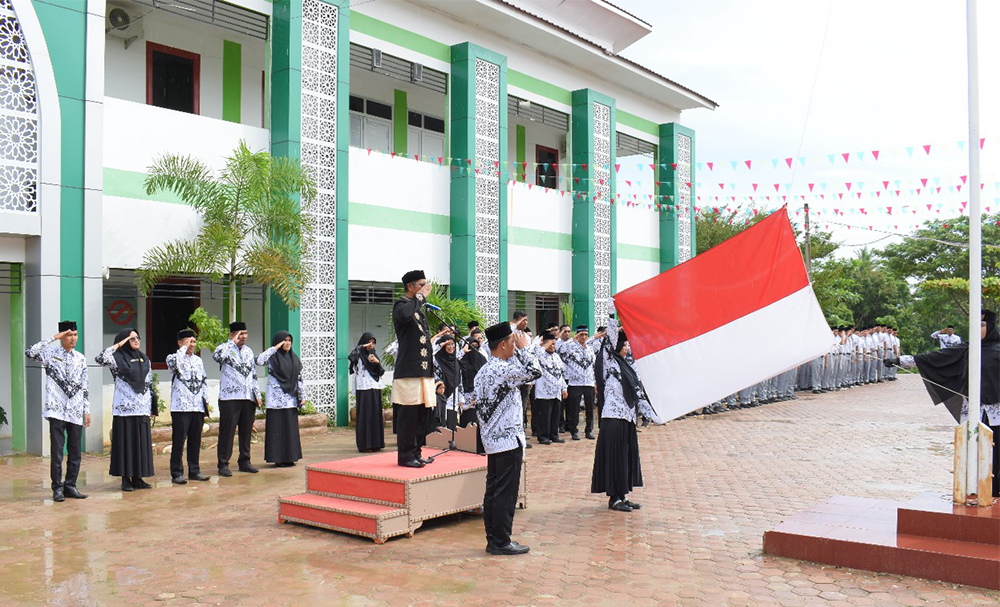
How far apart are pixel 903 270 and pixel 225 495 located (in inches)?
1444

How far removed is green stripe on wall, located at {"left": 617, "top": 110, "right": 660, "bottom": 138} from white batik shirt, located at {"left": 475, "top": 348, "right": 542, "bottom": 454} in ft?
52.4

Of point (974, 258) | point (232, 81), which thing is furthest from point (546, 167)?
point (974, 258)

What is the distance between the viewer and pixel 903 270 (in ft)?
126

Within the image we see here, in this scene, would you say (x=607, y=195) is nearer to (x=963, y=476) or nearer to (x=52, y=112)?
(x=52, y=112)

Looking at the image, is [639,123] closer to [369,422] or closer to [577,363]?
[577,363]

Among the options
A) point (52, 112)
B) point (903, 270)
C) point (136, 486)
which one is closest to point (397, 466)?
point (136, 486)

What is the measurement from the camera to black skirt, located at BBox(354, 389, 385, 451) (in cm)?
1124

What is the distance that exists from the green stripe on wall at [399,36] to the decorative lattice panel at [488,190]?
0.81 metres

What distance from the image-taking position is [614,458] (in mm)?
7676

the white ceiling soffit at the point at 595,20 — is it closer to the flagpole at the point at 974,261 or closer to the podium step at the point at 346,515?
the flagpole at the point at 974,261

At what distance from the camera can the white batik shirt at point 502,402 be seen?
624 centimetres

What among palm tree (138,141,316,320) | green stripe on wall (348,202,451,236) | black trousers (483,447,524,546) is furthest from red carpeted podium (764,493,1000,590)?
green stripe on wall (348,202,451,236)

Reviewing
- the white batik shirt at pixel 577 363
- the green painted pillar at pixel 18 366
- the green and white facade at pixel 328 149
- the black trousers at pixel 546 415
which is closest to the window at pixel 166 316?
the green and white facade at pixel 328 149

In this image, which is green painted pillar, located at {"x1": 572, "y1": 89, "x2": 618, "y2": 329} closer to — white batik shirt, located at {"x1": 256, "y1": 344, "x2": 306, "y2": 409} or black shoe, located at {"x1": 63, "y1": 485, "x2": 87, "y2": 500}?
white batik shirt, located at {"x1": 256, "y1": 344, "x2": 306, "y2": 409}
